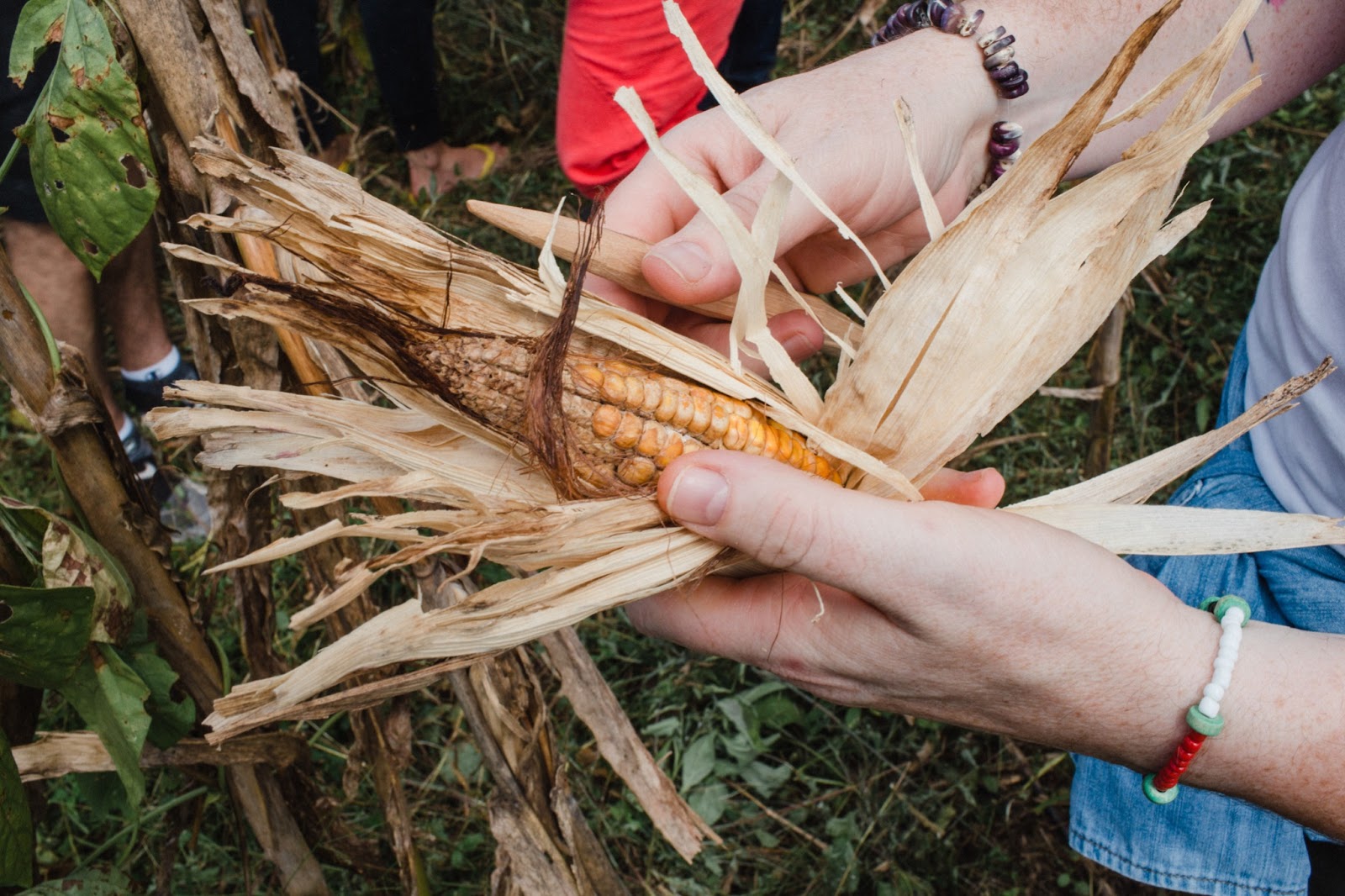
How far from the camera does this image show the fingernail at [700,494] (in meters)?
1.12

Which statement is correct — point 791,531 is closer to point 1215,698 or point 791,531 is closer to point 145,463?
point 1215,698

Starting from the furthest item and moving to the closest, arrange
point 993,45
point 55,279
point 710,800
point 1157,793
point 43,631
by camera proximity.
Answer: point 55,279 < point 710,800 < point 993,45 < point 1157,793 < point 43,631

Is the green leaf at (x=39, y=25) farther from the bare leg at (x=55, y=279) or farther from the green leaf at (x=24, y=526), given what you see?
the bare leg at (x=55, y=279)

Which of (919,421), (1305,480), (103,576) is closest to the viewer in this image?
(103,576)

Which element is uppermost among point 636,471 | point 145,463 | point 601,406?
point 601,406

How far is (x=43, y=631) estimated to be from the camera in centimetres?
105

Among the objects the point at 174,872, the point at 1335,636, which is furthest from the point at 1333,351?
the point at 174,872

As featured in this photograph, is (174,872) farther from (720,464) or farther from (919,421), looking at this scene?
(919,421)

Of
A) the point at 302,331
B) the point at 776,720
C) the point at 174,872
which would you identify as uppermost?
the point at 302,331

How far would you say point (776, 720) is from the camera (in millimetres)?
2443

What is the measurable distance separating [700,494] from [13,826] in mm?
972

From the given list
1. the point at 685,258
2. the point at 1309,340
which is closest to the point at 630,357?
the point at 685,258

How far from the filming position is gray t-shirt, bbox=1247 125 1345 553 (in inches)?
53.4

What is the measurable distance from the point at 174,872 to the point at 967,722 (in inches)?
80.4
